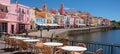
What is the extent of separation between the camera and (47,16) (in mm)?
76562

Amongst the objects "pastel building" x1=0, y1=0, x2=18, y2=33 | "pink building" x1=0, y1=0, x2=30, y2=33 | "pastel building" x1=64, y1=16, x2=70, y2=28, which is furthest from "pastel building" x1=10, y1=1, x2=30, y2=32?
"pastel building" x1=64, y1=16, x2=70, y2=28

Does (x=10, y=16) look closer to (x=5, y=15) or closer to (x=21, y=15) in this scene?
(x=5, y=15)

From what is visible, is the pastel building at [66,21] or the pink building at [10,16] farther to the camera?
the pastel building at [66,21]

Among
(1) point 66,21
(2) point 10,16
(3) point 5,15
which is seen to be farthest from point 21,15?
(1) point 66,21

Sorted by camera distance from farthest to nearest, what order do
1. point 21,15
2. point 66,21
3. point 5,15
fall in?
point 66,21 < point 21,15 < point 5,15

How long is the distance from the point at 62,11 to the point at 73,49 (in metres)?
93.2

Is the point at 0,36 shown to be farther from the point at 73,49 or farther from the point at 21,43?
the point at 73,49

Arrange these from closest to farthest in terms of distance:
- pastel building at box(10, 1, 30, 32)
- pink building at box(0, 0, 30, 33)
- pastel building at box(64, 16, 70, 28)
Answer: pink building at box(0, 0, 30, 33), pastel building at box(10, 1, 30, 32), pastel building at box(64, 16, 70, 28)

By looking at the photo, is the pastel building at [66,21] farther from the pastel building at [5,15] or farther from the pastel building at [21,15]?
the pastel building at [5,15]

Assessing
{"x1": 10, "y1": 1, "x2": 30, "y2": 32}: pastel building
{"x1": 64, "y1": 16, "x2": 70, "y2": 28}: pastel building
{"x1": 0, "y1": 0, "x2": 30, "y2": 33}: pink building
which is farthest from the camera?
{"x1": 64, "y1": 16, "x2": 70, "y2": 28}: pastel building

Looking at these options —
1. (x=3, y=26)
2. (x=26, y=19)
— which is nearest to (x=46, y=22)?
(x=26, y=19)

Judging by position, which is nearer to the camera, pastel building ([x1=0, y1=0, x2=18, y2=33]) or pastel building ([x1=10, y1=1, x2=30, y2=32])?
pastel building ([x1=0, y1=0, x2=18, y2=33])

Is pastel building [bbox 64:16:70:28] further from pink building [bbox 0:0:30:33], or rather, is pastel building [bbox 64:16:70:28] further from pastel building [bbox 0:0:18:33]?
pastel building [bbox 0:0:18:33]

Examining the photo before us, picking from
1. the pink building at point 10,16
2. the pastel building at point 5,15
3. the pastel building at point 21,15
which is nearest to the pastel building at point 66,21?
the pastel building at point 21,15
